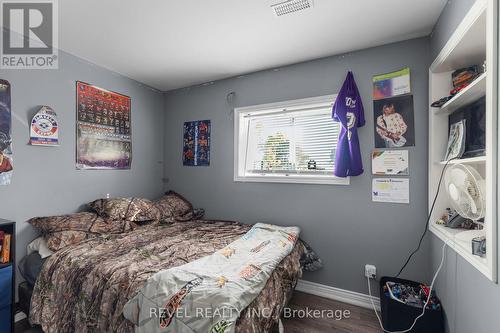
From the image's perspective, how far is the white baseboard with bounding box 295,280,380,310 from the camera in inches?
86.1

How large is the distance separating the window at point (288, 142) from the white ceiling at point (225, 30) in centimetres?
52

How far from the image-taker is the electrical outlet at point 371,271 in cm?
217

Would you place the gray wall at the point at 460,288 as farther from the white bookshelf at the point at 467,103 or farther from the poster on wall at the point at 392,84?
the poster on wall at the point at 392,84

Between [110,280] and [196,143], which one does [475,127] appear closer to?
[110,280]

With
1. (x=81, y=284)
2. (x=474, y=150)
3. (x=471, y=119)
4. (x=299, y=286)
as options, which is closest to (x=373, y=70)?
(x=471, y=119)

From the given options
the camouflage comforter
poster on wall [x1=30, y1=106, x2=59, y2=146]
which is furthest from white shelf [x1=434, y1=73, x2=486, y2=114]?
poster on wall [x1=30, y1=106, x2=59, y2=146]

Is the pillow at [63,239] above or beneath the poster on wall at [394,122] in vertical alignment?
beneath

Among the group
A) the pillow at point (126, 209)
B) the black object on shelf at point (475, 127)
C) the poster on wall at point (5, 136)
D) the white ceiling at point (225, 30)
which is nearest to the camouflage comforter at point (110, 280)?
the pillow at point (126, 209)

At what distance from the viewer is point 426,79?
2.01 m

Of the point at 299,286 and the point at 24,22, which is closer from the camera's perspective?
the point at 24,22

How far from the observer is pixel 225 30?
199 centimetres

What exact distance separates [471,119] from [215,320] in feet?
6.37

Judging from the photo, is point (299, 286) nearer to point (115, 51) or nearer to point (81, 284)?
point (81, 284)

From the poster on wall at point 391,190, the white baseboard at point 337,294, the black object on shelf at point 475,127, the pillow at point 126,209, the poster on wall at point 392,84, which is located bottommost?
the white baseboard at point 337,294
